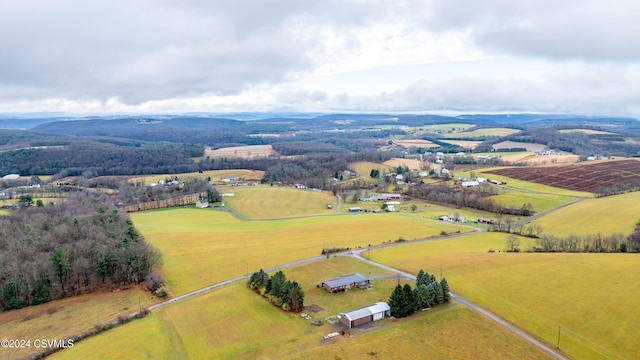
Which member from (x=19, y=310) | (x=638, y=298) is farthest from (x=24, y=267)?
(x=638, y=298)

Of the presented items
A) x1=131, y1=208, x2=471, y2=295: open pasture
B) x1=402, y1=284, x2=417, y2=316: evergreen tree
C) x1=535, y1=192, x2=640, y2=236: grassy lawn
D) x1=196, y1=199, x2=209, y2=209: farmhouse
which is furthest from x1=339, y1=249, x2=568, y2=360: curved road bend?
x1=196, y1=199, x2=209, y2=209: farmhouse

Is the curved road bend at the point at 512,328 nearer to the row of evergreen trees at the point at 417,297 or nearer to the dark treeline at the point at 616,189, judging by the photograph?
the row of evergreen trees at the point at 417,297

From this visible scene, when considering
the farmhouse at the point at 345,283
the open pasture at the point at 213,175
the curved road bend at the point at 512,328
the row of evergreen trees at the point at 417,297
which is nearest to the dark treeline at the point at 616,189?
the curved road bend at the point at 512,328

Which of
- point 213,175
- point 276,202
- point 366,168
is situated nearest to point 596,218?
point 276,202

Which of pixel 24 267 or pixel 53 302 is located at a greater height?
pixel 24 267

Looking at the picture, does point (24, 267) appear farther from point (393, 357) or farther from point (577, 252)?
point (577, 252)
